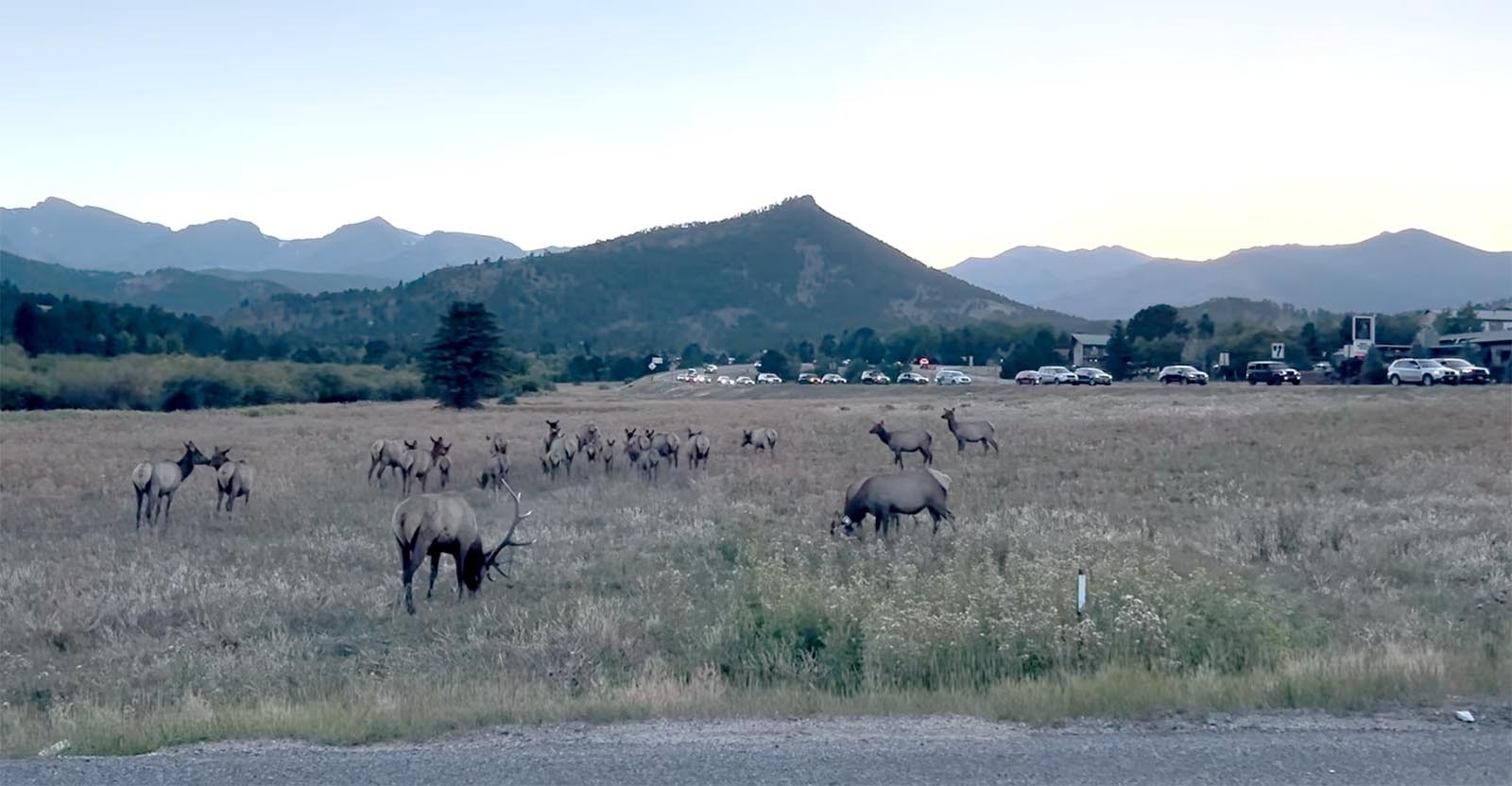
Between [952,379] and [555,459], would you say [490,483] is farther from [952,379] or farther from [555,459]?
[952,379]

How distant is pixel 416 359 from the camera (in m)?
102

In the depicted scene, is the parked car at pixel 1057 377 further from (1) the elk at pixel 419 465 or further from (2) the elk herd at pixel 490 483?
(1) the elk at pixel 419 465

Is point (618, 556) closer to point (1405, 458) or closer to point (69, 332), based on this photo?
point (1405, 458)

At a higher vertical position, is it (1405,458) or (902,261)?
(902,261)

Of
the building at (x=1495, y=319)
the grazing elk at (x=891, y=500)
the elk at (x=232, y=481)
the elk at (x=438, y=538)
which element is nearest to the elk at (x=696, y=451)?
the elk at (x=232, y=481)

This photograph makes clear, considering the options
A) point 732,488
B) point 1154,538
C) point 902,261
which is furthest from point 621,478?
point 902,261

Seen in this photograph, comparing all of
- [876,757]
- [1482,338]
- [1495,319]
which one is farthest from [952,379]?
[876,757]

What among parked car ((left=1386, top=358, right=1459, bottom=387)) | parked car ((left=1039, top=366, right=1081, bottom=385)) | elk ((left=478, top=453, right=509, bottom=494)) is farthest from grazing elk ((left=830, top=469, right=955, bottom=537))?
parked car ((left=1039, top=366, right=1081, bottom=385))

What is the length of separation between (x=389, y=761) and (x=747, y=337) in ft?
499

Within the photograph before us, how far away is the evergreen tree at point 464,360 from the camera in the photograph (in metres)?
70.9

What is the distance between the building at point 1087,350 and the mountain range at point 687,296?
154 ft

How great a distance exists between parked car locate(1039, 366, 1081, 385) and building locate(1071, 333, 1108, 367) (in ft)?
70.7

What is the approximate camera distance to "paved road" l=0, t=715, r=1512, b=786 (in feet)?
22.4

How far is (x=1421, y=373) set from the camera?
60188 mm
